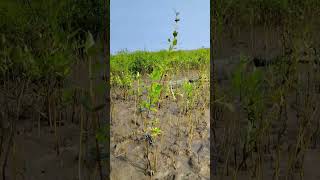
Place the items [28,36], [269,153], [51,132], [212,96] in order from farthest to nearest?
1. [28,36]
2. [212,96]
3. [51,132]
4. [269,153]

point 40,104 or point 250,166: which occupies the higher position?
point 40,104

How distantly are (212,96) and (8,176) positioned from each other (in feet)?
4.17

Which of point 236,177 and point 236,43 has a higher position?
point 236,43

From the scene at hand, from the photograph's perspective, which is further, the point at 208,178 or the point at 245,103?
the point at 208,178

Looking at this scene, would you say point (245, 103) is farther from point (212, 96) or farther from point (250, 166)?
point (212, 96)

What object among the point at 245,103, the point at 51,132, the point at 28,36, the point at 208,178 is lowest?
the point at 208,178

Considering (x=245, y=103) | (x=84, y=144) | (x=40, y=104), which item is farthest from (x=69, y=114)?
(x=245, y=103)

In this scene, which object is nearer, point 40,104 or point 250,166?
point 250,166

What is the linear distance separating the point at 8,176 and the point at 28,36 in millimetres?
1335

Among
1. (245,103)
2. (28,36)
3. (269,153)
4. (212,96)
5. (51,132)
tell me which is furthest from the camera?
(28,36)

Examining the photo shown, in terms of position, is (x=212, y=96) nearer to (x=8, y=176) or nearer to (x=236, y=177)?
(x=236, y=177)

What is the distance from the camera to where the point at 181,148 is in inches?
92.4

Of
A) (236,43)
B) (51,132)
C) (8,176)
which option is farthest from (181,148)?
(236,43)

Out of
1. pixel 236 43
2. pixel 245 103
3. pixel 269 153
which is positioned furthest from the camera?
pixel 236 43
